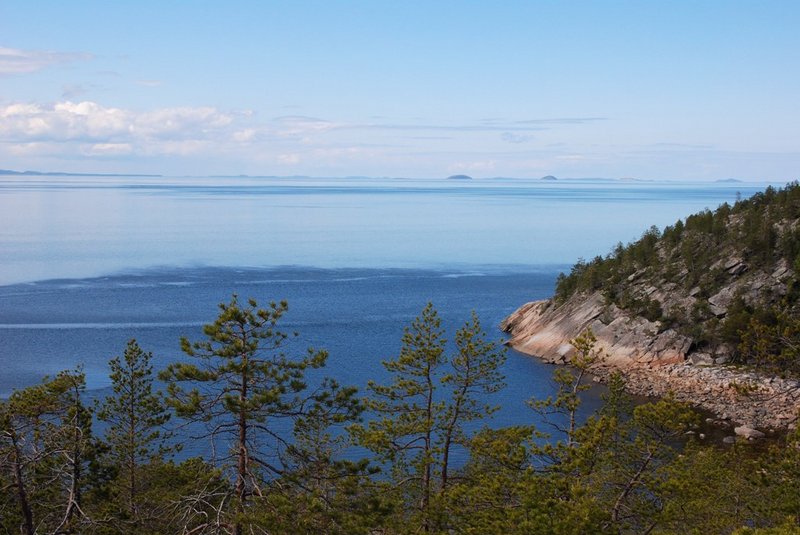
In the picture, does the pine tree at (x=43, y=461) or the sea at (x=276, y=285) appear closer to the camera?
the pine tree at (x=43, y=461)

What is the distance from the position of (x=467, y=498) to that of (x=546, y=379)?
37915 millimetres

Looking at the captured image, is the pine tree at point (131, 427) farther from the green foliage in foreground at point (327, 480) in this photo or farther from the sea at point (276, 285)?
the sea at point (276, 285)

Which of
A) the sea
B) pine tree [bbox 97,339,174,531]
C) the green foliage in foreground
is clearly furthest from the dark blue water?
the green foliage in foreground

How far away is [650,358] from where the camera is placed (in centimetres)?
6081

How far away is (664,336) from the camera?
61.8 m

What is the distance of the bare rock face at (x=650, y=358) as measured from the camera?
48312 millimetres

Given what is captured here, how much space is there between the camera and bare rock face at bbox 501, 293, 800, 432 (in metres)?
48.3

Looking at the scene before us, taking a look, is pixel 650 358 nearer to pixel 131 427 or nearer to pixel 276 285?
pixel 131 427

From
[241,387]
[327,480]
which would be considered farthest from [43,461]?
[327,480]

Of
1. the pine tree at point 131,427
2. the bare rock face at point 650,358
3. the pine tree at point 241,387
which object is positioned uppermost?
the pine tree at point 241,387

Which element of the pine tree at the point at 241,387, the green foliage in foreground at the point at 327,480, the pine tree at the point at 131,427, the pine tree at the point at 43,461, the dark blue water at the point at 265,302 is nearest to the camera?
the pine tree at the point at 43,461

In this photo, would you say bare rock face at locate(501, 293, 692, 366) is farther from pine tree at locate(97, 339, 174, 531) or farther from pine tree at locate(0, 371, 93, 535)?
pine tree at locate(0, 371, 93, 535)

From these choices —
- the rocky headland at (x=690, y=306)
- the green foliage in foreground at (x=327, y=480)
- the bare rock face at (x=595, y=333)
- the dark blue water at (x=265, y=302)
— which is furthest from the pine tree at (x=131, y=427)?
the bare rock face at (x=595, y=333)

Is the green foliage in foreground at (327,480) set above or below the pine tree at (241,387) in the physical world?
below
